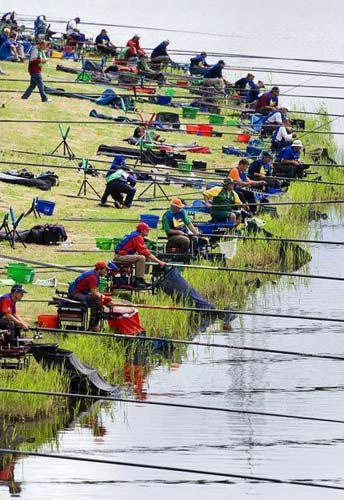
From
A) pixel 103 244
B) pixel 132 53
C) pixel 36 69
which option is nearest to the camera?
pixel 103 244

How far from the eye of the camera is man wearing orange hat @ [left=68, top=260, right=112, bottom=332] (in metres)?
24.9

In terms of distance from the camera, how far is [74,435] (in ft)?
74.3

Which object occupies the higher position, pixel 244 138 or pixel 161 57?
pixel 161 57

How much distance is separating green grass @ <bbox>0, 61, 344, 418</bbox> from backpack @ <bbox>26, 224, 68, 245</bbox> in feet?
0.49

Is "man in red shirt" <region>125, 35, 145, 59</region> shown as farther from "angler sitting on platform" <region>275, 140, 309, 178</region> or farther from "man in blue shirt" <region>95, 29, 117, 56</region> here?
"angler sitting on platform" <region>275, 140, 309, 178</region>

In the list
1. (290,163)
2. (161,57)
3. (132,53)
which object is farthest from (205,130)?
(290,163)

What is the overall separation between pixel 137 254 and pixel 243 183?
7.45m

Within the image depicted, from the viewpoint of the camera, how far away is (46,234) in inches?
1247

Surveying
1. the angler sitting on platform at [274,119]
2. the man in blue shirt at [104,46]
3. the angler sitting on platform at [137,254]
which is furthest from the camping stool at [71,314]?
Answer: the man in blue shirt at [104,46]

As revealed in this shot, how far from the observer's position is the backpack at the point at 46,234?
31.4 metres

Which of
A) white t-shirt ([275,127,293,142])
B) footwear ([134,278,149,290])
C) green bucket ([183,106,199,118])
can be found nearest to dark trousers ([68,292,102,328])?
footwear ([134,278,149,290])

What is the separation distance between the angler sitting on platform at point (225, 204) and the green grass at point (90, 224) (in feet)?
1.63

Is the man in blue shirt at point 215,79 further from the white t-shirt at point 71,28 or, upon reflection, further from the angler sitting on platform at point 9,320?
the angler sitting on platform at point 9,320

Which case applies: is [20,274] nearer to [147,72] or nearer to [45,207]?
[45,207]
